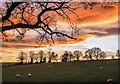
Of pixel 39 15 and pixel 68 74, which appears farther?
pixel 68 74

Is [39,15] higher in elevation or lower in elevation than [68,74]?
higher

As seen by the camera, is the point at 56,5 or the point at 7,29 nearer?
the point at 7,29

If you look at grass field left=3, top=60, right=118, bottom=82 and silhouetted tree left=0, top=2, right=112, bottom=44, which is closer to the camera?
silhouetted tree left=0, top=2, right=112, bottom=44

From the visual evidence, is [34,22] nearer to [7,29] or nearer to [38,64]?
[7,29]

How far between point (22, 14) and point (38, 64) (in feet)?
54.7

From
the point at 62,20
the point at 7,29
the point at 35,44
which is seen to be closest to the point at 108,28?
the point at 62,20

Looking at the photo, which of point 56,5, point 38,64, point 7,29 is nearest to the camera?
point 7,29

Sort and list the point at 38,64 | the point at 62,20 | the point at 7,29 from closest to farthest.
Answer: the point at 7,29 < the point at 62,20 < the point at 38,64

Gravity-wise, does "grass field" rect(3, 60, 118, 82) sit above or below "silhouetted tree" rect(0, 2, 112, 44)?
below

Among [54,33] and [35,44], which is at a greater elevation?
[54,33]

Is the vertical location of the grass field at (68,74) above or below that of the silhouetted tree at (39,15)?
below

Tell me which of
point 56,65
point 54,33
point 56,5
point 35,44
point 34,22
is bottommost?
point 56,65

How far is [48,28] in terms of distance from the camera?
1133cm

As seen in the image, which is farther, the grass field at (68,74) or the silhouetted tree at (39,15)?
the grass field at (68,74)
